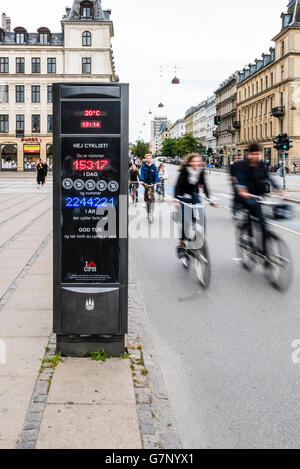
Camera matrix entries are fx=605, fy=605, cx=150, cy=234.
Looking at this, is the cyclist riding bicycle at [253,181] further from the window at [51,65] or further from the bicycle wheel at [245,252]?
the window at [51,65]

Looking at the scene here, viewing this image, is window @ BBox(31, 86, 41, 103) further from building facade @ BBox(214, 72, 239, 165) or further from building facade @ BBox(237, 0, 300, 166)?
building facade @ BBox(214, 72, 239, 165)

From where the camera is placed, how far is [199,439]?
11.5 feet

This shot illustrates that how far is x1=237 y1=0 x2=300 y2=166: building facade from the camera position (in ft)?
237

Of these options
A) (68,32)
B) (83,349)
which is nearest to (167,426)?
(83,349)

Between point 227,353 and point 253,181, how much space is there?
4.18 m

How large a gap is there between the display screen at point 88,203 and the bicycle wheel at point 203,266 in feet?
10.9

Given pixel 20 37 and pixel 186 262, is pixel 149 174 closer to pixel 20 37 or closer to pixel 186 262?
pixel 186 262

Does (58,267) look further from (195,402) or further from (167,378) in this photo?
(195,402)

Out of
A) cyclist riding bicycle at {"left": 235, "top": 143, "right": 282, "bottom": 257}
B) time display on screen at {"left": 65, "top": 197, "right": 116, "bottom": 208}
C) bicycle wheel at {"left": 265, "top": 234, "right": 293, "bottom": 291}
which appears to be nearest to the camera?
time display on screen at {"left": 65, "top": 197, "right": 116, "bottom": 208}

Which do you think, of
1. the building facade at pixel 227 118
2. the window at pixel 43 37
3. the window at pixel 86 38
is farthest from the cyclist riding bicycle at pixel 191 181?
the building facade at pixel 227 118

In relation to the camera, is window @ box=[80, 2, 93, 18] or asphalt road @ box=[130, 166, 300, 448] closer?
asphalt road @ box=[130, 166, 300, 448]

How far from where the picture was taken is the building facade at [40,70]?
2773 inches

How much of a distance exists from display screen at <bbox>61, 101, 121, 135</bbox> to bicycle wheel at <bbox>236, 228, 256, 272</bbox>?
15.3ft

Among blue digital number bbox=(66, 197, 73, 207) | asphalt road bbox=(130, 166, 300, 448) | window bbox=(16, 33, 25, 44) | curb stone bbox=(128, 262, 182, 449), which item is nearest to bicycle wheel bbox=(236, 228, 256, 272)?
asphalt road bbox=(130, 166, 300, 448)
